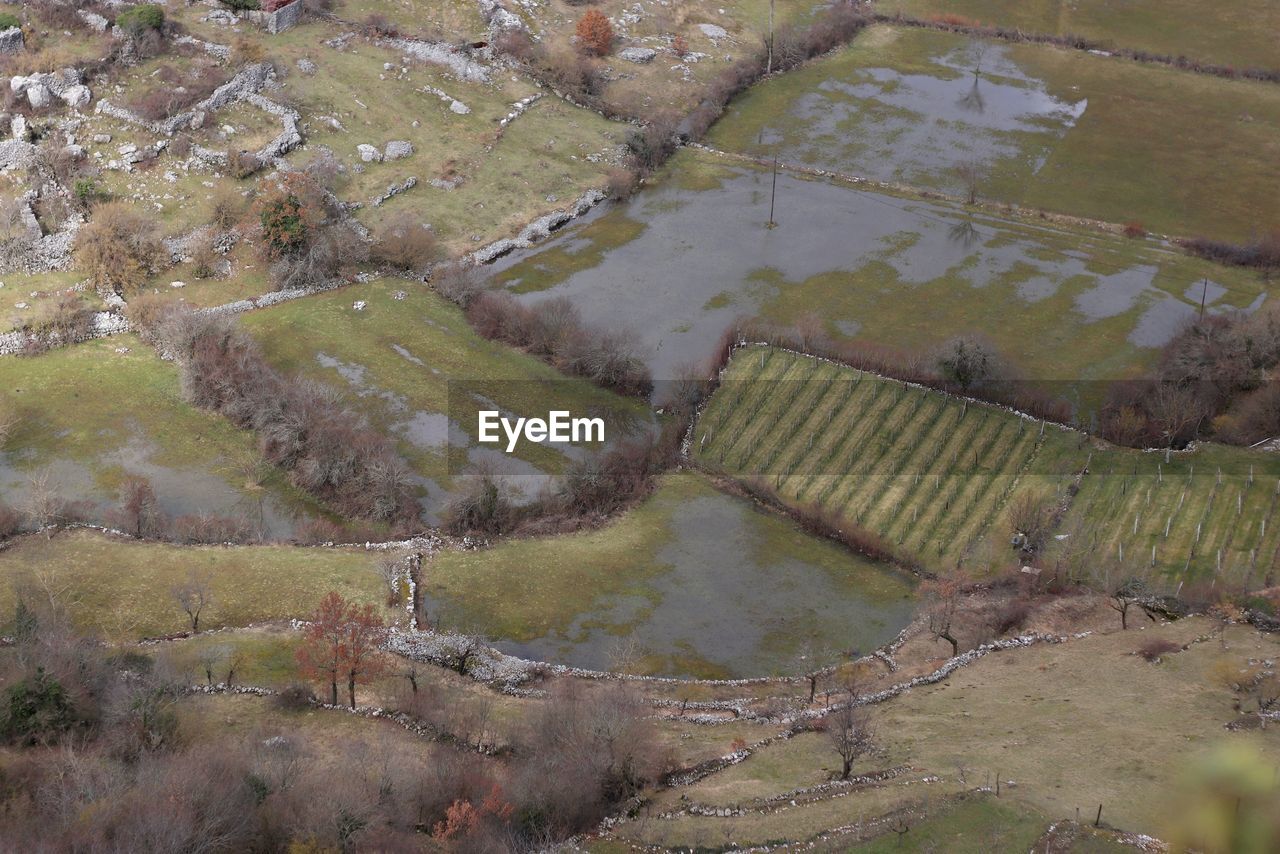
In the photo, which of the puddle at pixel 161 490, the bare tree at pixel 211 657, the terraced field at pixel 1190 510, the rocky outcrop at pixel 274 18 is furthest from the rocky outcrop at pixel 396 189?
the terraced field at pixel 1190 510

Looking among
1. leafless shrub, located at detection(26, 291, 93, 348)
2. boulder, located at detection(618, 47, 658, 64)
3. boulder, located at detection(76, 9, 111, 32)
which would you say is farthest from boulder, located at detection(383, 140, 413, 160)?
leafless shrub, located at detection(26, 291, 93, 348)

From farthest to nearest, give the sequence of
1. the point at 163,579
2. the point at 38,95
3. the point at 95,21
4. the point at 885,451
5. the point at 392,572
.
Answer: the point at 95,21
the point at 38,95
the point at 885,451
the point at 392,572
the point at 163,579

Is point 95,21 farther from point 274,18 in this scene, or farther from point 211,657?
point 211,657

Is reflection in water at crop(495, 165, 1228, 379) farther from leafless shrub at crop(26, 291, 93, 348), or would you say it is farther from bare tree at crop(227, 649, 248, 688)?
bare tree at crop(227, 649, 248, 688)

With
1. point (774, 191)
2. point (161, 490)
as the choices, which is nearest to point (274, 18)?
point (774, 191)

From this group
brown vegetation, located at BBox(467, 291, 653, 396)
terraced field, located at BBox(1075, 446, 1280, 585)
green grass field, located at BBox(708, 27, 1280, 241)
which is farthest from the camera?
green grass field, located at BBox(708, 27, 1280, 241)
